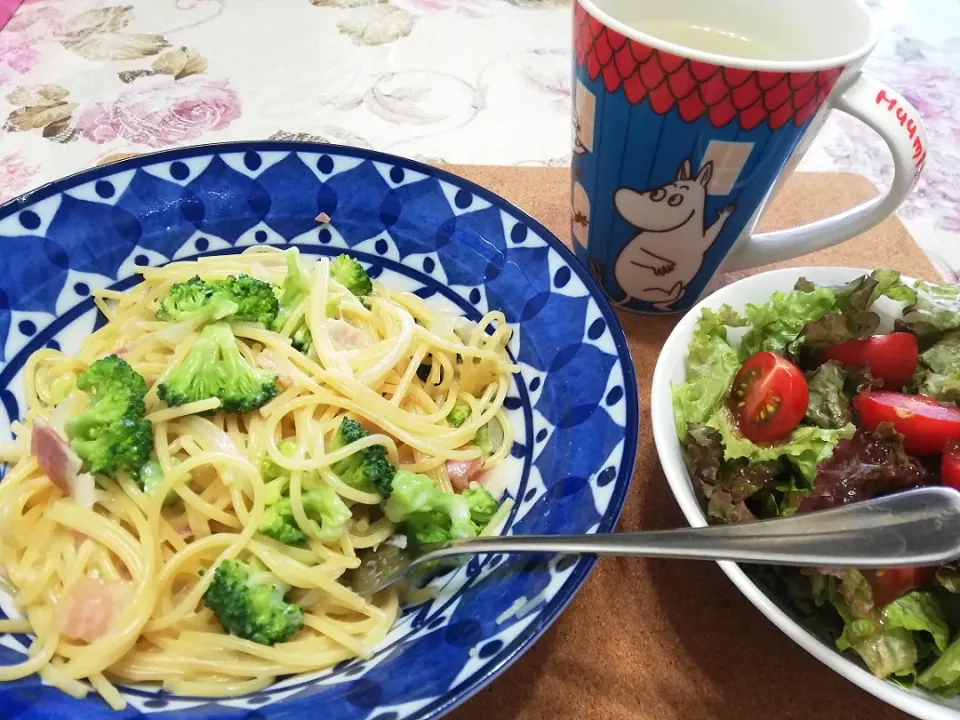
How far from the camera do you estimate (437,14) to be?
262 cm

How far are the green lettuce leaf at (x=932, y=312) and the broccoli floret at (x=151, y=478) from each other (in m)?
1.21

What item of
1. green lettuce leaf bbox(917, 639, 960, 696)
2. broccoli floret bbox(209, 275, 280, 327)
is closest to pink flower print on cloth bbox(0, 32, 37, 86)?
broccoli floret bbox(209, 275, 280, 327)

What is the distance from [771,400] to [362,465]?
0.62 metres

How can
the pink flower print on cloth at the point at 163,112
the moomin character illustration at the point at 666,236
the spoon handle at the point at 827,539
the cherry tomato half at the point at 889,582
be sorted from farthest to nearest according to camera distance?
the pink flower print on cloth at the point at 163,112, the moomin character illustration at the point at 666,236, the cherry tomato half at the point at 889,582, the spoon handle at the point at 827,539

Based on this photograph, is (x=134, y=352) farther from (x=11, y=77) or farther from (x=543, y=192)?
(x=11, y=77)

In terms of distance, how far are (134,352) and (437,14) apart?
196 centimetres

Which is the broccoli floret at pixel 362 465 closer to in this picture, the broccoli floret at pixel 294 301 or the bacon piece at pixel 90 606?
the broccoli floret at pixel 294 301

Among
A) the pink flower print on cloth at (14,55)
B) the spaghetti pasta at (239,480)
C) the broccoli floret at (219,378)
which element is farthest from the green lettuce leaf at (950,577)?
the pink flower print on cloth at (14,55)

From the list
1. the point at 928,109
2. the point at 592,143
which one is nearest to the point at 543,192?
the point at 592,143

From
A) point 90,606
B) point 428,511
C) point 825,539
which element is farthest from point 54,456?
point 825,539

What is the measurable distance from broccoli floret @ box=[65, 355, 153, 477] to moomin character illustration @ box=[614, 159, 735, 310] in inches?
34.3

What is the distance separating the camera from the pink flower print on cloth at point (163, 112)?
1.98 meters

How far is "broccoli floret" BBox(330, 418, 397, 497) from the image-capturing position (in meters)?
1.03

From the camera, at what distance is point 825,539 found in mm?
803
